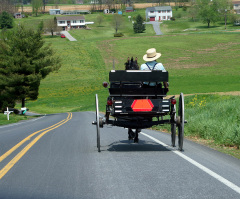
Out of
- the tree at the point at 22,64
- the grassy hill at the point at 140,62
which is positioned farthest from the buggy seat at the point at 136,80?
the tree at the point at 22,64

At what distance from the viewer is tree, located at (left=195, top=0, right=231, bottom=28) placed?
13712cm

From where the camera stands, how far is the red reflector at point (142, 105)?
31.9 feet

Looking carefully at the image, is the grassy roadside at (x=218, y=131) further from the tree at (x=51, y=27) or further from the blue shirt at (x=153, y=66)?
the tree at (x=51, y=27)

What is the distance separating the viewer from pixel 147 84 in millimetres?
10484

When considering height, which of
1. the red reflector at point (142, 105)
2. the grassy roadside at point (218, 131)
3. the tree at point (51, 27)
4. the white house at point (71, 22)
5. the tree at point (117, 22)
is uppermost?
the white house at point (71, 22)

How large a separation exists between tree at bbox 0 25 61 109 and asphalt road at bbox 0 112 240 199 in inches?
1356

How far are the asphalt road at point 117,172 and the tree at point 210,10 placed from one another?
131867 mm

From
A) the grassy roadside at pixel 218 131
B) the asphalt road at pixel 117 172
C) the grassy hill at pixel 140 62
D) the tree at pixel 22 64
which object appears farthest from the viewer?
the grassy hill at pixel 140 62

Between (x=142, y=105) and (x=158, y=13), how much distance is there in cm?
16962

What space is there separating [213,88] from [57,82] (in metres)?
29.8

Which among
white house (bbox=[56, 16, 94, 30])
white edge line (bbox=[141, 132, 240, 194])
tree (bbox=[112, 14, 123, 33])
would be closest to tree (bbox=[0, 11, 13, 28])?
white house (bbox=[56, 16, 94, 30])

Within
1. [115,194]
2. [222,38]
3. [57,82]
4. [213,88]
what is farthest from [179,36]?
[115,194]

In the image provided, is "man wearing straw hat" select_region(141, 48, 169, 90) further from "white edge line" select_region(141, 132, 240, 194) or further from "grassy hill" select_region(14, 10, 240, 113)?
"grassy hill" select_region(14, 10, 240, 113)

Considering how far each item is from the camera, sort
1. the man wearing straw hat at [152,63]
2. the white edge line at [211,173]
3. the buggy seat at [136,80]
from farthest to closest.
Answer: the man wearing straw hat at [152,63] < the buggy seat at [136,80] < the white edge line at [211,173]
